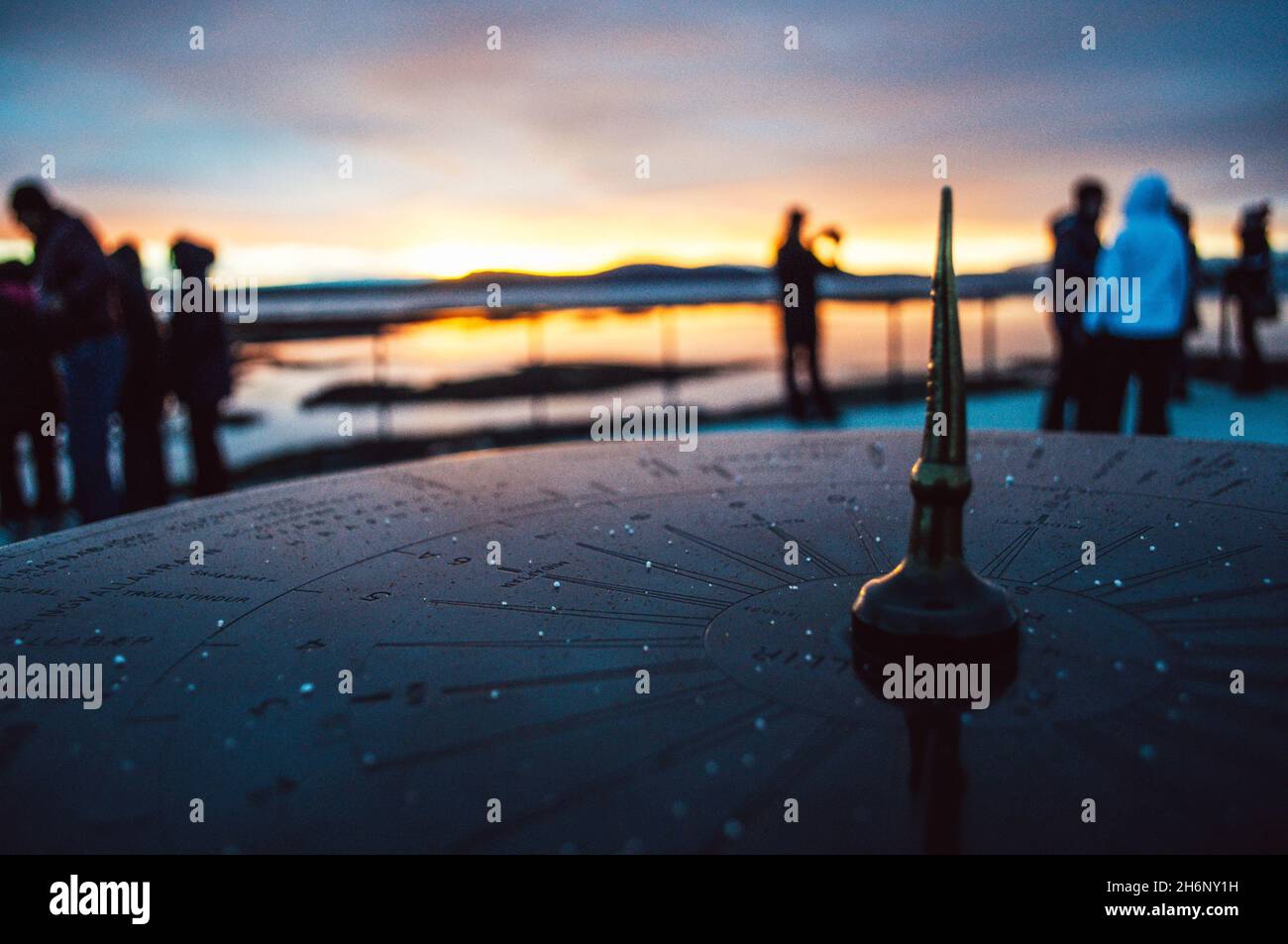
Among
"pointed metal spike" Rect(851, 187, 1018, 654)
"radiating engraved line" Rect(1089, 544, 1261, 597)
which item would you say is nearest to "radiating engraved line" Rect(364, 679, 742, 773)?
"pointed metal spike" Rect(851, 187, 1018, 654)

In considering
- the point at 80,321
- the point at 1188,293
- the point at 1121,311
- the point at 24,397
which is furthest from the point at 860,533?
the point at 1188,293

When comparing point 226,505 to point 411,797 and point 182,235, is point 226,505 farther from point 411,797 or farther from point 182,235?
point 182,235

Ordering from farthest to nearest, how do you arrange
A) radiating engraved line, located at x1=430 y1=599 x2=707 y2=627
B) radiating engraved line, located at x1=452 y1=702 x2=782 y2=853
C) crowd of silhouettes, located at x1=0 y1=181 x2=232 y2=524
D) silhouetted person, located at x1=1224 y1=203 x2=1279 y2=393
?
silhouetted person, located at x1=1224 y1=203 x2=1279 y2=393 → crowd of silhouettes, located at x1=0 y1=181 x2=232 y2=524 → radiating engraved line, located at x1=430 y1=599 x2=707 y2=627 → radiating engraved line, located at x1=452 y1=702 x2=782 y2=853

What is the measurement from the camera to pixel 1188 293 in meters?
7.52

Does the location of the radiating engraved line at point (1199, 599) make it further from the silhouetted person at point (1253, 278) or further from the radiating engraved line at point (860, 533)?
the silhouetted person at point (1253, 278)

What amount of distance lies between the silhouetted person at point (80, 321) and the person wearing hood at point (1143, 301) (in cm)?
539

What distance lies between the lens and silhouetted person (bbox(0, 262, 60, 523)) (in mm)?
6215

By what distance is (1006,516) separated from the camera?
236 cm

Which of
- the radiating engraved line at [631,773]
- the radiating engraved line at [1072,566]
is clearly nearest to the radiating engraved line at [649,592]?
the radiating engraved line at [631,773]

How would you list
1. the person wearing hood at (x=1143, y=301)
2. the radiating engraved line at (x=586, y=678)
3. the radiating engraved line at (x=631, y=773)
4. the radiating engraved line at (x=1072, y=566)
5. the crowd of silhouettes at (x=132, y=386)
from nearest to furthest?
the radiating engraved line at (x=631, y=773), the radiating engraved line at (x=586, y=678), the radiating engraved line at (x=1072, y=566), the person wearing hood at (x=1143, y=301), the crowd of silhouettes at (x=132, y=386)

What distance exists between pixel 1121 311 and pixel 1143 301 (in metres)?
0.12

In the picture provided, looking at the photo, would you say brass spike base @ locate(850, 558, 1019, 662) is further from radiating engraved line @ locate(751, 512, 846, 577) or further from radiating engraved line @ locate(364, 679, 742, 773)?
radiating engraved line @ locate(751, 512, 846, 577)

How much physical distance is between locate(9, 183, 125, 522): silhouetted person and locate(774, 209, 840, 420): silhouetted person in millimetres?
5192

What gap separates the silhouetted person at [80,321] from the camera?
5.03 m
